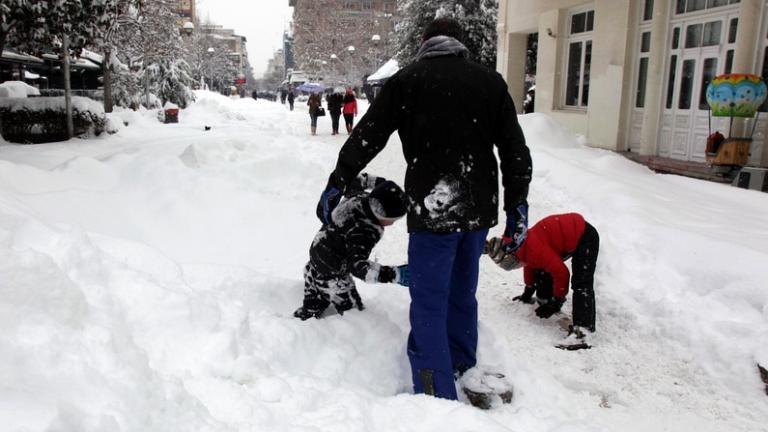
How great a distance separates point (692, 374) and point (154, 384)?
3.24m

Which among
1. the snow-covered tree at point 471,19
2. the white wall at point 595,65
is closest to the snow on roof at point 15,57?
the white wall at point 595,65

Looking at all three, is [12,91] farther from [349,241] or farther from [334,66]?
[334,66]

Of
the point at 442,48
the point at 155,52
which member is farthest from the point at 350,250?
the point at 155,52

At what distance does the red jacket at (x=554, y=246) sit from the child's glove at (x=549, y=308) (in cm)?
13

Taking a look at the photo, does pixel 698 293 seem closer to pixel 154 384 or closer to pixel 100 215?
pixel 154 384

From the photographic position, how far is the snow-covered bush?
→ 11062mm

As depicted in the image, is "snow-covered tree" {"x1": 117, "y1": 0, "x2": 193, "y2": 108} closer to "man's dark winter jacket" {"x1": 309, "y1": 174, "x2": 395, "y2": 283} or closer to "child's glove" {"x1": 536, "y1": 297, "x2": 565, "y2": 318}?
"man's dark winter jacket" {"x1": 309, "y1": 174, "x2": 395, "y2": 283}

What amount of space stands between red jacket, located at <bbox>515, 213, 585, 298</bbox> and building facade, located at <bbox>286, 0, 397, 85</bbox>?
45754 mm

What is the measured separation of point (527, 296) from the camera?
16.0 feet

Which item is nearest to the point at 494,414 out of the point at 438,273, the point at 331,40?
the point at 438,273

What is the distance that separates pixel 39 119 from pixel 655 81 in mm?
12002

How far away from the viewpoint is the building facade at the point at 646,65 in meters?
10.2

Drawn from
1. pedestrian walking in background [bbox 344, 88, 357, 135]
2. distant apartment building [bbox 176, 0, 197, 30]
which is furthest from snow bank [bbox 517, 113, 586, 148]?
distant apartment building [bbox 176, 0, 197, 30]

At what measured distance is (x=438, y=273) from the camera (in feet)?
9.51
